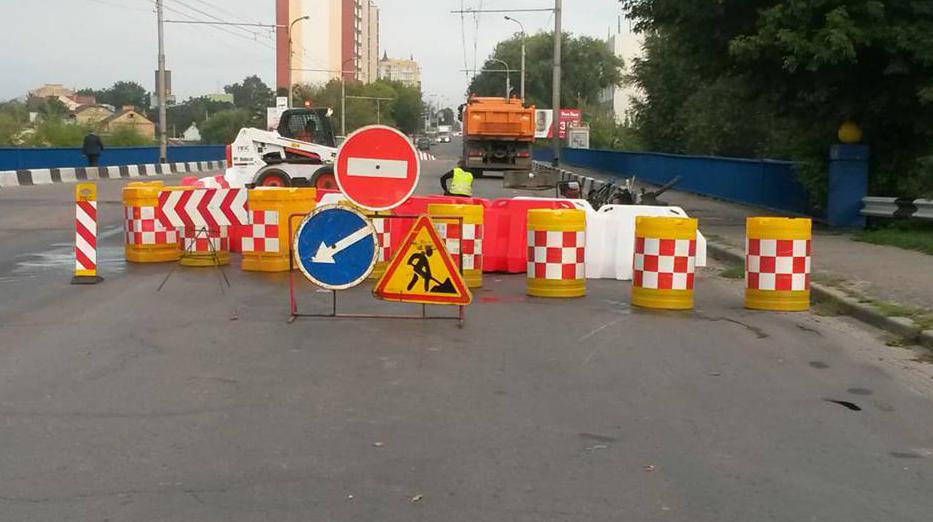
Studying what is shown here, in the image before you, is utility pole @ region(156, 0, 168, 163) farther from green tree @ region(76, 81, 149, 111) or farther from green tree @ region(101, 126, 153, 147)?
green tree @ region(76, 81, 149, 111)

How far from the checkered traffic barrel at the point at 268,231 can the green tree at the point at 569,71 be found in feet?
291

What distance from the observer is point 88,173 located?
38.8 meters

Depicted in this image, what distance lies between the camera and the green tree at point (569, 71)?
101850 mm

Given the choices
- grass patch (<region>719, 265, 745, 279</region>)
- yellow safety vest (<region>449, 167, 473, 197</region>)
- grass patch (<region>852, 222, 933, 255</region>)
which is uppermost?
yellow safety vest (<region>449, 167, 473, 197</region>)

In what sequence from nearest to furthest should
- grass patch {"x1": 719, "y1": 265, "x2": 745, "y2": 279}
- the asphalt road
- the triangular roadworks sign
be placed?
A: the asphalt road < the triangular roadworks sign < grass patch {"x1": 719, "y1": 265, "x2": 745, "y2": 279}

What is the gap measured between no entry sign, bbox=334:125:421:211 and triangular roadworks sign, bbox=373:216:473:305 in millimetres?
385

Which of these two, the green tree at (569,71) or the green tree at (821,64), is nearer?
the green tree at (821,64)

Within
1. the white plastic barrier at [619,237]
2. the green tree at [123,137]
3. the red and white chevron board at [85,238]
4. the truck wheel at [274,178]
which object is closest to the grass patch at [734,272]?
the white plastic barrier at [619,237]

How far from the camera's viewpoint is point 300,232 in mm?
A: 9320

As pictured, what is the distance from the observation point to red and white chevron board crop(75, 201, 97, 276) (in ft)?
37.8

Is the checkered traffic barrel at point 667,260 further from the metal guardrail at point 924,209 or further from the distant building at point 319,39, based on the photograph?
the distant building at point 319,39

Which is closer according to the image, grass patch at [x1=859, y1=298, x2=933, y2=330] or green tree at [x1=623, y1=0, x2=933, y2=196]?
grass patch at [x1=859, y1=298, x2=933, y2=330]

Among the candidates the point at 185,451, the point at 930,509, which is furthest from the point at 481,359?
the point at 930,509

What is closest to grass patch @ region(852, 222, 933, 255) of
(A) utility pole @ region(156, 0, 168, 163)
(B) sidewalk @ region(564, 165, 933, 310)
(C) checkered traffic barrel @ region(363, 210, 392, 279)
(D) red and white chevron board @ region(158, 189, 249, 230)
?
(B) sidewalk @ region(564, 165, 933, 310)
